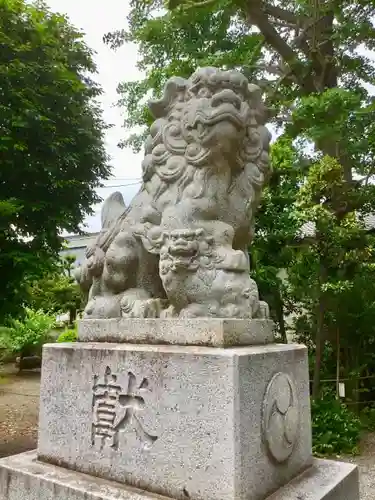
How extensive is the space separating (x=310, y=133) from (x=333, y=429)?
363 cm

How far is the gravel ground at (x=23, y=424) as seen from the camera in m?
4.95

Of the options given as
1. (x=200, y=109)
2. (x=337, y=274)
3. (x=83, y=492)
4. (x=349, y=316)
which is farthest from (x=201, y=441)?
(x=349, y=316)

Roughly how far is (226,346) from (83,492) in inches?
33.3

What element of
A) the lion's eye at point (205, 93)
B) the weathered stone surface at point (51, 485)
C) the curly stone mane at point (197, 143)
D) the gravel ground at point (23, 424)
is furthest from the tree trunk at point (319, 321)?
the weathered stone surface at point (51, 485)

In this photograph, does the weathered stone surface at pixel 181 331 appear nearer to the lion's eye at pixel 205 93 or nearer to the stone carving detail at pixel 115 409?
the stone carving detail at pixel 115 409

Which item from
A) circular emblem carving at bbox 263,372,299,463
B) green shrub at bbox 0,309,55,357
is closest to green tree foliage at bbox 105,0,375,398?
circular emblem carving at bbox 263,372,299,463

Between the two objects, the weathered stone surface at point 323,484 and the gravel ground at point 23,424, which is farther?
the gravel ground at point 23,424

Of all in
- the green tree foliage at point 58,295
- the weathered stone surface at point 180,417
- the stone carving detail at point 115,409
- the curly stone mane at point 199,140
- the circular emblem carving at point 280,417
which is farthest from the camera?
the green tree foliage at point 58,295

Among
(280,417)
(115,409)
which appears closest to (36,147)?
(115,409)

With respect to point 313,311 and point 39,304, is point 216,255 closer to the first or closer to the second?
point 313,311

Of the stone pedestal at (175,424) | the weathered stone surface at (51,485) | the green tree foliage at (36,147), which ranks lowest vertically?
the weathered stone surface at (51,485)

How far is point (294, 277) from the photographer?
22.0 ft

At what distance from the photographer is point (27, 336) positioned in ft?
40.3

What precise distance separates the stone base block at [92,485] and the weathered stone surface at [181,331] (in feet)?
1.97
